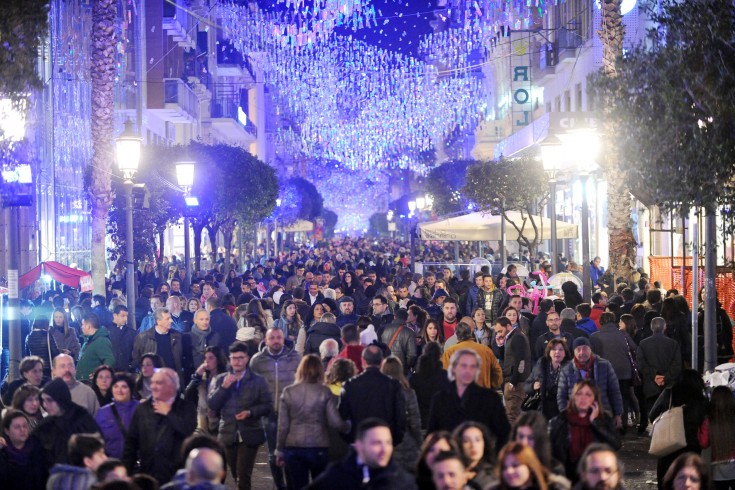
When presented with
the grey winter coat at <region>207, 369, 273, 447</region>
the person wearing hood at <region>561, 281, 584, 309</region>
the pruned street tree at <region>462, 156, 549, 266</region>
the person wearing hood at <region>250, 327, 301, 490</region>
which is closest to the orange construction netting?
the person wearing hood at <region>561, 281, 584, 309</region>

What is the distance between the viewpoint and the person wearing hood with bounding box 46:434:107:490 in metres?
7.43

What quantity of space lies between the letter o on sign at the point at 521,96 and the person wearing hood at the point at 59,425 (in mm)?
45299

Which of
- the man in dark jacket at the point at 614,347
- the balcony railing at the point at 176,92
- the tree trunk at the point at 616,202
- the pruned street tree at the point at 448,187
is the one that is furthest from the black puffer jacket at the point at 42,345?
the pruned street tree at the point at 448,187

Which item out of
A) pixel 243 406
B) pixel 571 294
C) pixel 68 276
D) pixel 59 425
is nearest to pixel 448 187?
pixel 68 276

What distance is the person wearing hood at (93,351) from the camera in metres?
13.8

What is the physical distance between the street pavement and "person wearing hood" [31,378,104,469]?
10.0ft

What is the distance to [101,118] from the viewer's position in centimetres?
2511

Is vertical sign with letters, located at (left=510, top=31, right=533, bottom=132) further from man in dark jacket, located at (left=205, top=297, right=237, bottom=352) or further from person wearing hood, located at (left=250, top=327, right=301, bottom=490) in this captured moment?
person wearing hood, located at (left=250, top=327, right=301, bottom=490)

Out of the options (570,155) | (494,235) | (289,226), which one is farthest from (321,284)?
(289,226)

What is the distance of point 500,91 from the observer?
2525 inches

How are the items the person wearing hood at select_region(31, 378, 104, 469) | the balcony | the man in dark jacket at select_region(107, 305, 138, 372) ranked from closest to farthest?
the person wearing hood at select_region(31, 378, 104, 469)
the man in dark jacket at select_region(107, 305, 138, 372)
the balcony

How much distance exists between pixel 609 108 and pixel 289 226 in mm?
65262

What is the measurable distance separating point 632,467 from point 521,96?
1652 inches

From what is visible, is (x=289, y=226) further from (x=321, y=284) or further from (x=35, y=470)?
(x=35, y=470)
